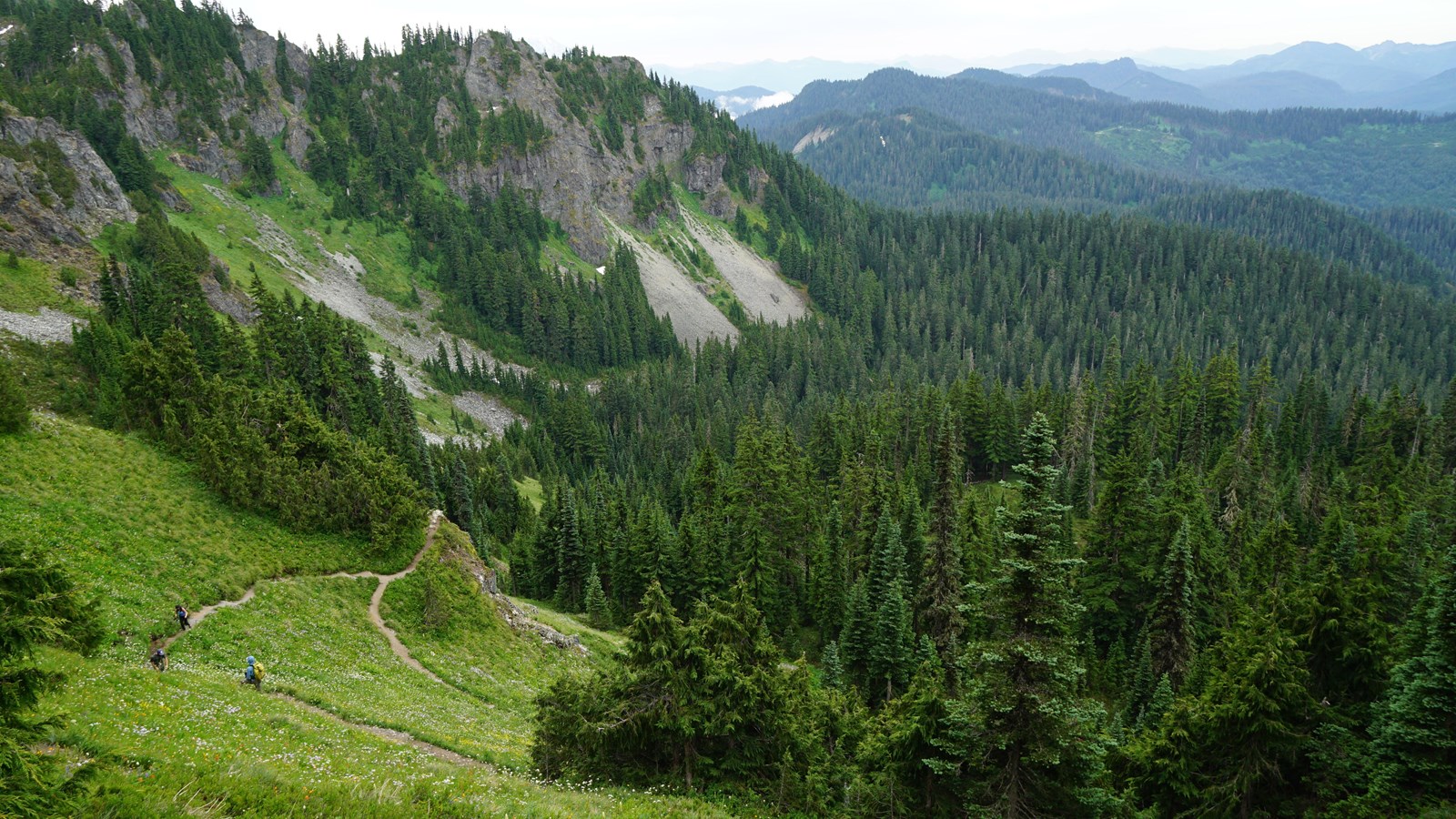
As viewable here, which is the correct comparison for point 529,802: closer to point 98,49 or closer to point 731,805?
point 731,805

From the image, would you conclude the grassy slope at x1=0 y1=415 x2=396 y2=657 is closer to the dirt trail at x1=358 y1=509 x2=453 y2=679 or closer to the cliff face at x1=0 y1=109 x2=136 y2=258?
the dirt trail at x1=358 y1=509 x2=453 y2=679

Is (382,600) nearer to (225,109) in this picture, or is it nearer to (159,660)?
(159,660)

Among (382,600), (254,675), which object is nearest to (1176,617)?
(382,600)

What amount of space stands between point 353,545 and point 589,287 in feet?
485

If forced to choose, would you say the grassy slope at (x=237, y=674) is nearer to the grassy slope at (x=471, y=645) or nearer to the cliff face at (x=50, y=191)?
the grassy slope at (x=471, y=645)

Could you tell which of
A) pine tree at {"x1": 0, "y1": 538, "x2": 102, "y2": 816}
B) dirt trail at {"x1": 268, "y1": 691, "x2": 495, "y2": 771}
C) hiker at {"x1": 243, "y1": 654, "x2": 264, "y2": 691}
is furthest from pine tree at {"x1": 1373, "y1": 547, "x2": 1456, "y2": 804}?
hiker at {"x1": 243, "y1": 654, "x2": 264, "y2": 691}

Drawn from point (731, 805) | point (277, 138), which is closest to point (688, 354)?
point (277, 138)

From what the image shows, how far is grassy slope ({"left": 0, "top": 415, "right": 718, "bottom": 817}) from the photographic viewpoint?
15336 millimetres

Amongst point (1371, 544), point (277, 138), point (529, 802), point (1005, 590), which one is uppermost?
point (277, 138)

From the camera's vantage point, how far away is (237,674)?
28.3 metres

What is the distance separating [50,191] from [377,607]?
9273 centimetres

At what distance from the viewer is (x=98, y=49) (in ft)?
458

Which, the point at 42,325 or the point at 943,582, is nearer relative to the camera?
the point at 943,582

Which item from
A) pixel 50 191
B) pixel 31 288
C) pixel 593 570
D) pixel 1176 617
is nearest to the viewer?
pixel 1176 617
